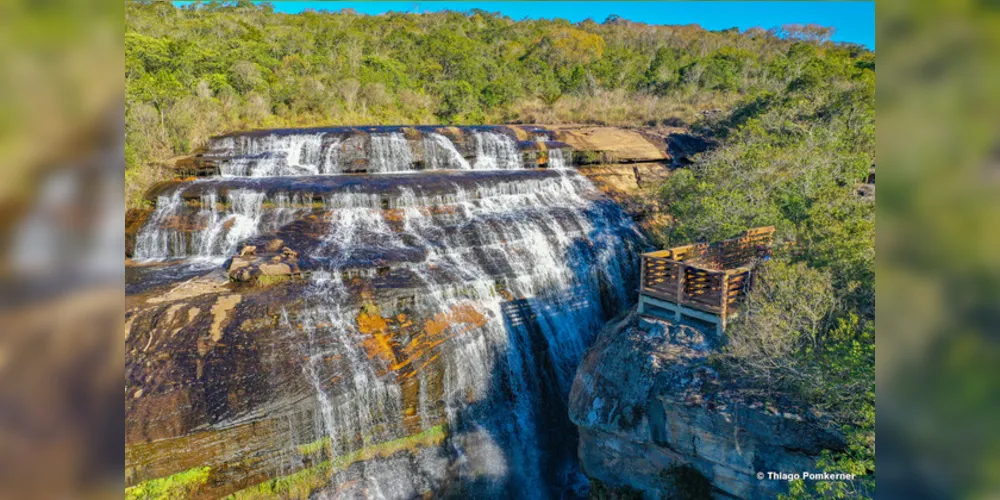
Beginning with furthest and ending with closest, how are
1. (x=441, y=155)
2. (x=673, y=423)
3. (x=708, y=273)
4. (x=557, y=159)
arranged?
1. (x=557, y=159)
2. (x=441, y=155)
3. (x=708, y=273)
4. (x=673, y=423)

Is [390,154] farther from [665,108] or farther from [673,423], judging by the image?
[665,108]

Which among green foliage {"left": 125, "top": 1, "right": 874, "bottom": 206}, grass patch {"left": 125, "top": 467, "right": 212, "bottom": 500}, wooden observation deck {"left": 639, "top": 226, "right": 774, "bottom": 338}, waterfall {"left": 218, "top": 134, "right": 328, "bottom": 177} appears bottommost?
grass patch {"left": 125, "top": 467, "right": 212, "bottom": 500}

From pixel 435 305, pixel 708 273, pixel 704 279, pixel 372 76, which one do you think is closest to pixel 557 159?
pixel 435 305

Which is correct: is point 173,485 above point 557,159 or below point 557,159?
below

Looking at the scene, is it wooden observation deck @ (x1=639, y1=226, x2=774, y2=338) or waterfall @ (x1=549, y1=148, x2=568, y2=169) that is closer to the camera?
wooden observation deck @ (x1=639, y1=226, x2=774, y2=338)

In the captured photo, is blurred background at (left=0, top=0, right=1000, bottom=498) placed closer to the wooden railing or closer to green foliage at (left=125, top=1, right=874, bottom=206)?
the wooden railing

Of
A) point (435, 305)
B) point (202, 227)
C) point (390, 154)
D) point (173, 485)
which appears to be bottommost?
point (173, 485)

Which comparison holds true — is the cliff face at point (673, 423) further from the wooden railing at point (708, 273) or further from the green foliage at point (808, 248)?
the wooden railing at point (708, 273)
